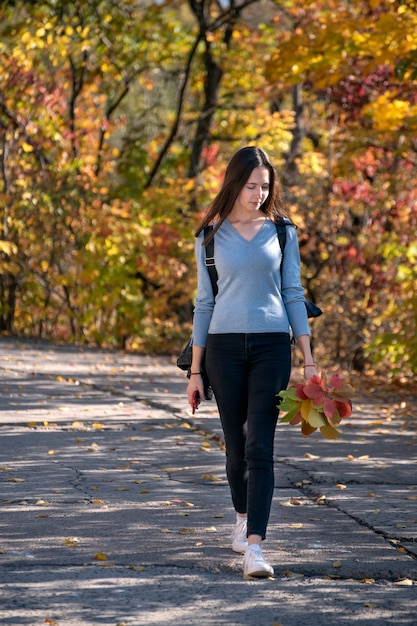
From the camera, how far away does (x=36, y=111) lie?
51.6ft

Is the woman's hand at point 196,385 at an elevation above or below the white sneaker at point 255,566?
above

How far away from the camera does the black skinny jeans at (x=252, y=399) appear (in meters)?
4.61

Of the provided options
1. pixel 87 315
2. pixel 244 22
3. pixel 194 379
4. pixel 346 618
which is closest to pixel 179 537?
pixel 194 379

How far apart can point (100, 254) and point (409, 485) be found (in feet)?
30.7

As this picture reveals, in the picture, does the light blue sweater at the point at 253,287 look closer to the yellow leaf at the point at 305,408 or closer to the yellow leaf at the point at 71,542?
the yellow leaf at the point at 305,408

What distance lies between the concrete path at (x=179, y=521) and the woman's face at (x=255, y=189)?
62.2 inches

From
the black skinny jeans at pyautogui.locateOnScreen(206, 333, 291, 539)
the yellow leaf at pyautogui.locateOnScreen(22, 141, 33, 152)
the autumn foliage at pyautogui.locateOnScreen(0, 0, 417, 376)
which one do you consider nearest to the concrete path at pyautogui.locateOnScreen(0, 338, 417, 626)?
the black skinny jeans at pyautogui.locateOnScreen(206, 333, 291, 539)

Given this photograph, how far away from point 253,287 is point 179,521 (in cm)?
145

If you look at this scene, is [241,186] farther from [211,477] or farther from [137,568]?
[211,477]

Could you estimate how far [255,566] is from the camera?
175 inches

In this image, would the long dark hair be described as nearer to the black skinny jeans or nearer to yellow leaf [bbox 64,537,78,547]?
the black skinny jeans

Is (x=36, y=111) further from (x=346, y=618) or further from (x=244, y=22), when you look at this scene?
(x=346, y=618)

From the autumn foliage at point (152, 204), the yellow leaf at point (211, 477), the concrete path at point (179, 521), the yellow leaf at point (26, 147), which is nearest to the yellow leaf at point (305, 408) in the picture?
the concrete path at point (179, 521)

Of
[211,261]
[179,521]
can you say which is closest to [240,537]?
[179,521]
